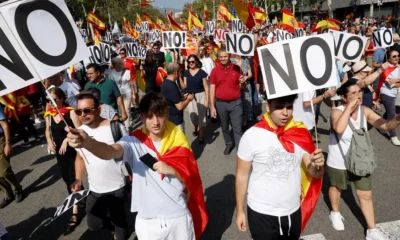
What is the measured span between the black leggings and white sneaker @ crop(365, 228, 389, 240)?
1358 mm

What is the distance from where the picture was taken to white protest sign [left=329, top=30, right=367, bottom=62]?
5047mm

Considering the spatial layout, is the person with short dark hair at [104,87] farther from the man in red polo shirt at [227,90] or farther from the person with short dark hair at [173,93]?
the man in red polo shirt at [227,90]

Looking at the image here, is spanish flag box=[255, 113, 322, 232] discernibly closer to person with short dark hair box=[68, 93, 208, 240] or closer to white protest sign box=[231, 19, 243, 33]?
person with short dark hair box=[68, 93, 208, 240]

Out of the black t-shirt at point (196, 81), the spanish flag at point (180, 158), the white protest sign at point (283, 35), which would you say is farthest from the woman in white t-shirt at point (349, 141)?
the white protest sign at point (283, 35)

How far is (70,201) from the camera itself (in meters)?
3.01

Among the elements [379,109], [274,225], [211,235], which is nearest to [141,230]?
[274,225]

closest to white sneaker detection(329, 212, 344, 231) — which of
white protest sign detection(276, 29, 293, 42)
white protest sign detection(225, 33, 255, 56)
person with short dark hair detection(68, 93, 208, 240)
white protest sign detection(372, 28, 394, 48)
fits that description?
person with short dark hair detection(68, 93, 208, 240)

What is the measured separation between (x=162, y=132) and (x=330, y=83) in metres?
1.38

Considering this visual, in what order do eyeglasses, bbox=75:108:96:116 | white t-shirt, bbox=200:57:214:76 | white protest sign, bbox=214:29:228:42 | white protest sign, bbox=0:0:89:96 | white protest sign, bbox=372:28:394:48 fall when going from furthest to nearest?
white protest sign, bbox=214:29:228:42 → white t-shirt, bbox=200:57:214:76 → white protest sign, bbox=372:28:394:48 → eyeglasses, bbox=75:108:96:116 → white protest sign, bbox=0:0:89:96

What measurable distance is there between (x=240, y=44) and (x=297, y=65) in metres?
4.62

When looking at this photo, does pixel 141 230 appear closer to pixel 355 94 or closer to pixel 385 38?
pixel 355 94

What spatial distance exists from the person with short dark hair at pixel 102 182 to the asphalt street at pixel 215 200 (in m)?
0.76

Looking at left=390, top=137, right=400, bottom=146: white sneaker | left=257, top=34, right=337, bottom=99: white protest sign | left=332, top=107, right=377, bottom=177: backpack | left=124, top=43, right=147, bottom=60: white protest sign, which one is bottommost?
left=390, top=137, right=400, bottom=146: white sneaker

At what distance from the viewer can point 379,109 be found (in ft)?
28.1
